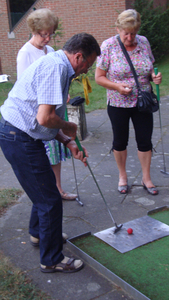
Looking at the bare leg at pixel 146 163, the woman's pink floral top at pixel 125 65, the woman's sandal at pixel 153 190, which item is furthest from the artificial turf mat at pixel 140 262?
the woman's pink floral top at pixel 125 65

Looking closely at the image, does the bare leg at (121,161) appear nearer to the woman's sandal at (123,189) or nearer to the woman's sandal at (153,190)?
the woman's sandal at (123,189)

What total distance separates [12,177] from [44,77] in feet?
9.94

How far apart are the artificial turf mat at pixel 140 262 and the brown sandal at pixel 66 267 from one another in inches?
7.3

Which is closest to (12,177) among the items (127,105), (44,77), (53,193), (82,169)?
(82,169)

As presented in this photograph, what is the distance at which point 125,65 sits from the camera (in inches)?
138

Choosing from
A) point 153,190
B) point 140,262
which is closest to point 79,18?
point 153,190

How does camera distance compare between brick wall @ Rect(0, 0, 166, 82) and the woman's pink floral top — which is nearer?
the woman's pink floral top

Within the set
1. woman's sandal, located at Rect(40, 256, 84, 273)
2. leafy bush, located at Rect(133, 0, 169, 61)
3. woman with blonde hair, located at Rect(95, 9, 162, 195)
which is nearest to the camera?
woman's sandal, located at Rect(40, 256, 84, 273)

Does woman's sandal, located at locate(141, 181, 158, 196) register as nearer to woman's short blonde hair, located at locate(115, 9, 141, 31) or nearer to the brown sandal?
the brown sandal

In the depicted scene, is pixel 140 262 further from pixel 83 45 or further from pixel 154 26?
pixel 154 26

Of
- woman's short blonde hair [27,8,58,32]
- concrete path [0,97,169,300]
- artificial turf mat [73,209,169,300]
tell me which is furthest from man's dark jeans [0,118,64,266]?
woman's short blonde hair [27,8,58,32]

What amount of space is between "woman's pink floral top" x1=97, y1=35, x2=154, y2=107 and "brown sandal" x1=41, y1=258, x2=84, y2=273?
1830mm

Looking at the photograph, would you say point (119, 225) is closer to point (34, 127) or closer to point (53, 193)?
point (53, 193)

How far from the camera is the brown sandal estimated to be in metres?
2.64
